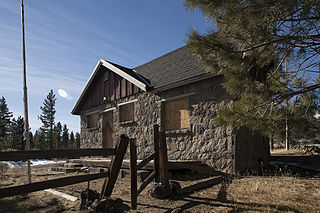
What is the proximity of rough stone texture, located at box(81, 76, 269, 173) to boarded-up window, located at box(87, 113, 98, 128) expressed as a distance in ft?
11.9

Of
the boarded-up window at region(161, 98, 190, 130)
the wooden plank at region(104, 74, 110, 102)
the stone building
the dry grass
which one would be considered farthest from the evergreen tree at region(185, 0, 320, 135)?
the wooden plank at region(104, 74, 110, 102)

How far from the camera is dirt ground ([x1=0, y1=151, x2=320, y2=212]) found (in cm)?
430

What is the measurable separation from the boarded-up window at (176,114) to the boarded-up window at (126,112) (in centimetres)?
225

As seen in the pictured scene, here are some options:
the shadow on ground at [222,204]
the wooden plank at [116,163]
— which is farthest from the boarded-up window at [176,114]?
the wooden plank at [116,163]

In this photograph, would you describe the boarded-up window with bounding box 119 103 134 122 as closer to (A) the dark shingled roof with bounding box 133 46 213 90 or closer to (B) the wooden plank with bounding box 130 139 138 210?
(A) the dark shingled roof with bounding box 133 46 213 90

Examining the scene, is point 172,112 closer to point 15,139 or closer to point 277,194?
point 277,194

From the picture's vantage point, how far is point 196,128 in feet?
26.9

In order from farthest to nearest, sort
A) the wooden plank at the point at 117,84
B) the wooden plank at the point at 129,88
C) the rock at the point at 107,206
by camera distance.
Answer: the wooden plank at the point at 117,84 → the wooden plank at the point at 129,88 → the rock at the point at 107,206

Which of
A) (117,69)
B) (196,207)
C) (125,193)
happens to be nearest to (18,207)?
(125,193)

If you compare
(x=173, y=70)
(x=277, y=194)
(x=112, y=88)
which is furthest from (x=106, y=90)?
(x=277, y=194)

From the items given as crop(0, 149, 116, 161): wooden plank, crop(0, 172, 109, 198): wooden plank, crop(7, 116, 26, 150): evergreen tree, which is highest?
crop(0, 149, 116, 161): wooden plank

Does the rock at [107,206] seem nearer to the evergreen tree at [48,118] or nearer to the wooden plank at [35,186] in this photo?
the wooden plank at [35,186]

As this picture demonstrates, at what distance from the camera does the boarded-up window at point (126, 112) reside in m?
11.1

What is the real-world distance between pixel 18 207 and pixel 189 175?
510cm
